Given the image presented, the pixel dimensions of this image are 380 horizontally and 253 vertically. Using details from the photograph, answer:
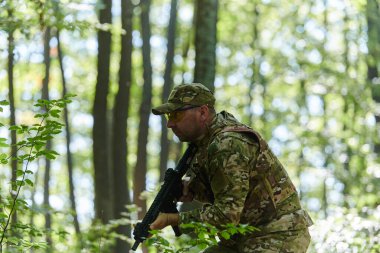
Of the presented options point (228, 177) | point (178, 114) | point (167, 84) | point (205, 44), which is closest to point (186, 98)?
point (178, 114)

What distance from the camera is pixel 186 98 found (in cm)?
418

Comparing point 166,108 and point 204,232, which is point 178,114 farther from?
point 204,232

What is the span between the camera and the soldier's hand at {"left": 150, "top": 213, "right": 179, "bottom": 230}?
404 cm

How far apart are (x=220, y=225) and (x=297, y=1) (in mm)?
18671

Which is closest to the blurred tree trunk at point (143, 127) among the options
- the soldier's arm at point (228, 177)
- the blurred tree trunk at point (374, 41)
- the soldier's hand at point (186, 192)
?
the blurred tree trunk at point (374, 41)

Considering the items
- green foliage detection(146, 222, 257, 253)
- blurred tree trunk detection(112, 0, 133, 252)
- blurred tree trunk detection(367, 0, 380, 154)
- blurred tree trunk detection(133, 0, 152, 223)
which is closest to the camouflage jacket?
green foliage detection(146, 222, 257, 253)

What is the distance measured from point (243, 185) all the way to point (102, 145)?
762cm

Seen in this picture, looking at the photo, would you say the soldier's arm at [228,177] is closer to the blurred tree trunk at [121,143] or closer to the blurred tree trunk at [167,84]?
the blurred tree trunk at [121,143]

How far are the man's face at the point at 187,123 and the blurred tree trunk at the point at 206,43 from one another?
3.16 meters

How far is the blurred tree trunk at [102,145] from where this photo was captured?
1121 centimetres

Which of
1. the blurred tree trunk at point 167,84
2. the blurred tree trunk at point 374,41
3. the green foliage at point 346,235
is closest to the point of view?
the green foliage at point 346,235

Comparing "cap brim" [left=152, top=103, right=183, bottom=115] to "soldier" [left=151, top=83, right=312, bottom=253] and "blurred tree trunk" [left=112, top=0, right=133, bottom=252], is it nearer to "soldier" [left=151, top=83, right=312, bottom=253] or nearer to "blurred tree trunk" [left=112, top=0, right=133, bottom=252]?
"soldier" [left=151, top=83, right=312, bottom=253]

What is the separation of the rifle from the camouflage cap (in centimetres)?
36

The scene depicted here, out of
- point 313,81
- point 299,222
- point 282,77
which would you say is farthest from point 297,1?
point 299,222
